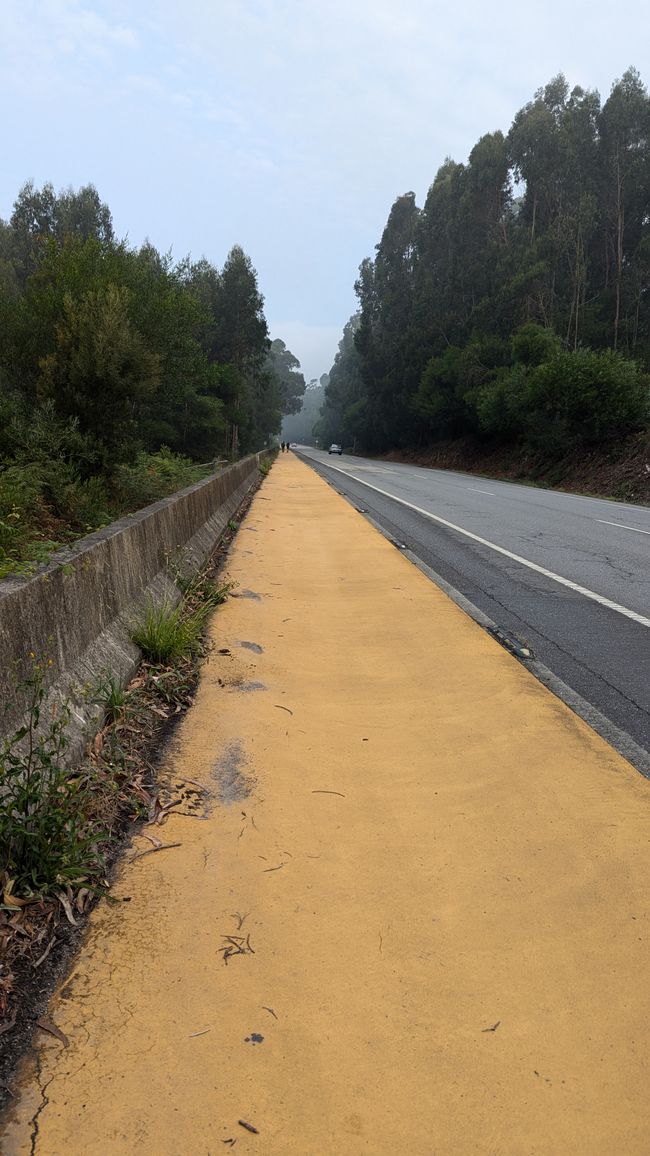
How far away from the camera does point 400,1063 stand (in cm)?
187

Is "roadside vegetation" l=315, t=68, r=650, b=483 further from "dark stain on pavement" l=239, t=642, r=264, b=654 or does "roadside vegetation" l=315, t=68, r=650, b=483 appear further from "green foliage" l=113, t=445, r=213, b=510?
"dark stain on pavement" l=239, t=642, r=264, b=654

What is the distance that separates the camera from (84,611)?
A: 149 inches


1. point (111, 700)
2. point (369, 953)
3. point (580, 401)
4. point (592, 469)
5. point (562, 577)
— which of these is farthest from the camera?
point (580, 401)

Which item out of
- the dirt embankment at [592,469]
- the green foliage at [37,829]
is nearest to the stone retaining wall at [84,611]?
the green foliage at [37,829]

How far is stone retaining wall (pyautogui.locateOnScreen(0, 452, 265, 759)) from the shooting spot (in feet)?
9.34

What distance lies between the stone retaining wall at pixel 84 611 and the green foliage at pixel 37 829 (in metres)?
0.22

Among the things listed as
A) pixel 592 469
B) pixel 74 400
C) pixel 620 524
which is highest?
pixel 74 400

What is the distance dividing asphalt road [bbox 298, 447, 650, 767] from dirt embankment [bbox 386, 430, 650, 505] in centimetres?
756

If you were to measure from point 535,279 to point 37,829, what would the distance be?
1928 inches

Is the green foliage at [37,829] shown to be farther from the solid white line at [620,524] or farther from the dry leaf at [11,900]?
the solid white line at [620,524]

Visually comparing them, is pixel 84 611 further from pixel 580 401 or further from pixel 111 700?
pixel 580 401

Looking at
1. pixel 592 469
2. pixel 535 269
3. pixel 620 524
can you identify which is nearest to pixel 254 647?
pixel 620 524

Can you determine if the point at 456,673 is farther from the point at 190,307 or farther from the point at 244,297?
the point at 244,297

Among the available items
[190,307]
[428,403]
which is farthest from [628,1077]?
[428,403]
